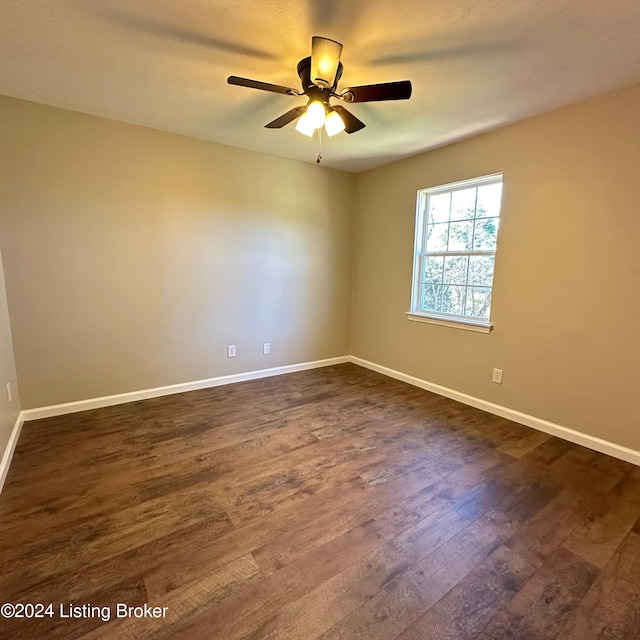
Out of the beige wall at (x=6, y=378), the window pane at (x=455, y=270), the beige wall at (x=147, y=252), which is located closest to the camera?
the beige wall at (x=6, y=378)

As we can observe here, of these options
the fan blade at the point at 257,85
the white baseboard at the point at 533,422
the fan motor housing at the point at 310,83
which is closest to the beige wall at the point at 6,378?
the fan blade at the point at 257,85

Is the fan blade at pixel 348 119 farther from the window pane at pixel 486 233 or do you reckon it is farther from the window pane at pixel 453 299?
the window pane at pixel 453 299

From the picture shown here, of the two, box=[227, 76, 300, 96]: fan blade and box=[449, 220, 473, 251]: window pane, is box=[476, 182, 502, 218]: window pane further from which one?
box=[227, 76, 300, 96]: fan blade

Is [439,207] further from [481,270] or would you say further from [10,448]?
[10,448]

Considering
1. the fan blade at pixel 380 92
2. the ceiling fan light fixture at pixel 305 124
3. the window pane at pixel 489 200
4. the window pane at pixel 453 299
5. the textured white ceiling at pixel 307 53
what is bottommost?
the window pane at pixel 453 299

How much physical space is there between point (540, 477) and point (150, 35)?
339 cm

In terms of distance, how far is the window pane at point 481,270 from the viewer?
10.2 feet

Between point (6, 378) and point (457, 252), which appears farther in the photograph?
point (457, 252)

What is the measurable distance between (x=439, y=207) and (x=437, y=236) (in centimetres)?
30

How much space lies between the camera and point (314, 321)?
→ 4.33 metres

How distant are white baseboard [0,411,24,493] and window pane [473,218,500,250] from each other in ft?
12.8

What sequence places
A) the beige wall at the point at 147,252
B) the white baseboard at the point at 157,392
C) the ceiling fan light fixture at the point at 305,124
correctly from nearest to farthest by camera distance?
the ceiling fan light fixture at the point at 305,124, the beige wall at the point at 147,252, the white baseboard at the point at 157,392

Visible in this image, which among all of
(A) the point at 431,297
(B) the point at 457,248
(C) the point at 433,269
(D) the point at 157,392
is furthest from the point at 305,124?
(D) the point at 157,392

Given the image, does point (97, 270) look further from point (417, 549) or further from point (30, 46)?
point (417, 549)
